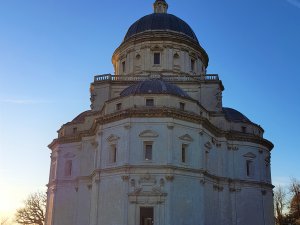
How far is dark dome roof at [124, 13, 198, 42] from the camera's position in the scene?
43375 mm

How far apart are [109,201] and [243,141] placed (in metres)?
15.0

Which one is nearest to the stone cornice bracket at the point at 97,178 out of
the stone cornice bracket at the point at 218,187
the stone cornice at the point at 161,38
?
the stone cornice bracket at the point at 218,187

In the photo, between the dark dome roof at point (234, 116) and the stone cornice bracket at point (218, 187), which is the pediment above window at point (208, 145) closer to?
the stone cornice bracket at point (218, 187)

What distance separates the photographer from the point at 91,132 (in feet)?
119

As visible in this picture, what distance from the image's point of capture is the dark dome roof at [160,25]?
4338 centimetres

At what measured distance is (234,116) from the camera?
40125 mm

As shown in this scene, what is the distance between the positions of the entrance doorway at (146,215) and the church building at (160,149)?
7 cm

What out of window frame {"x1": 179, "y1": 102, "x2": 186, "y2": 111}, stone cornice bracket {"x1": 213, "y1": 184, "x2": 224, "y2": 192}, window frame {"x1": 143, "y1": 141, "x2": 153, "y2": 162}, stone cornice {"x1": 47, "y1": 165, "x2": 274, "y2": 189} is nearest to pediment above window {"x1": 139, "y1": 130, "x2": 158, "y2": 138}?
window frame {"x1": 143, "y1": 141, "x2": 153, "y2": 162}

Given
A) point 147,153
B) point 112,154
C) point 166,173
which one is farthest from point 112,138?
point 166,173

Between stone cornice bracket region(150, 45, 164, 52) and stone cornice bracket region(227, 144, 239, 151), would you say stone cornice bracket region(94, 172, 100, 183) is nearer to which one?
stone cornice bracket region(227, 144, 239, 151)

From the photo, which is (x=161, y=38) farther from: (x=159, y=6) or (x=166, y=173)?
(x=166, y=173)

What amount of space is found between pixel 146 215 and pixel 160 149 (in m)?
5.04

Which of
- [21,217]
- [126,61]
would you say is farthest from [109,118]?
[21,217]

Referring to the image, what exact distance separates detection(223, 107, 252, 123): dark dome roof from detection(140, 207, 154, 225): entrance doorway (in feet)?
46.5
